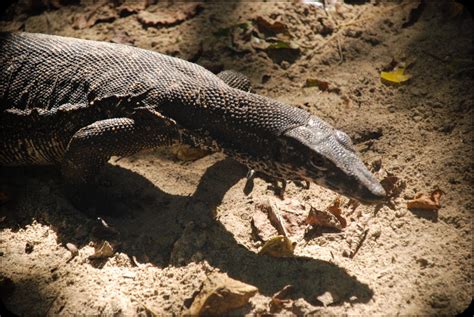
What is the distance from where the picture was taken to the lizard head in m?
3.72

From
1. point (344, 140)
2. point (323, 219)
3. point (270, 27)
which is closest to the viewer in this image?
point (344, 140)

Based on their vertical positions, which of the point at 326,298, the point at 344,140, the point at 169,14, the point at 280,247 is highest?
the point at 169,14

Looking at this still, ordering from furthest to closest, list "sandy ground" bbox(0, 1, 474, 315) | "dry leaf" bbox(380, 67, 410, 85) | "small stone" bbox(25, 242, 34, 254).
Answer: "dry leaf" bbox(380, 67, 410, 85)
"small stone" bbox(25, 242, 34, 254)
"sandy ground" bbox(0, 1, 474, 315)

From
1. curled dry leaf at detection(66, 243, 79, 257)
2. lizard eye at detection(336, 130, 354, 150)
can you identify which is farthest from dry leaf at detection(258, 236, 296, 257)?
curled dry leaf at detection(66, 243, 79, 257)

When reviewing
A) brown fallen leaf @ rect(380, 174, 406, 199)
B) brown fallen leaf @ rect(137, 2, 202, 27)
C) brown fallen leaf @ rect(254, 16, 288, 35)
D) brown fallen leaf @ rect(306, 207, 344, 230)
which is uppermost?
brown fallen leaf @ rect(137, 2, 202, 27)

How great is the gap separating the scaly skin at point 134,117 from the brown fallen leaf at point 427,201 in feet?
2.11

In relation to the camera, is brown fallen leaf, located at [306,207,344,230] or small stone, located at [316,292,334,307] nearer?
small stone, located at [316,292,334,307]

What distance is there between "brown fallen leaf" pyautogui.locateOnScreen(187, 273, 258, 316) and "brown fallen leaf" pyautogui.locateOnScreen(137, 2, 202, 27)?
4012 mm

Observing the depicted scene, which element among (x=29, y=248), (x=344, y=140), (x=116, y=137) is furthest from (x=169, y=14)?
(x=29, y=248)

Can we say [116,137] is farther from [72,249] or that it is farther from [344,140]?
[344,140]

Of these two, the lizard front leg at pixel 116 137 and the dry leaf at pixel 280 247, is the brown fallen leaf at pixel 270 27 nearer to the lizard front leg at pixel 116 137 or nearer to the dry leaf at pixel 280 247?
the lizard front leg at pixel 116 137

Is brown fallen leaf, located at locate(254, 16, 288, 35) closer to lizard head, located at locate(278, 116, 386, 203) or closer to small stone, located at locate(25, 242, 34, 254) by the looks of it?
lizard head, located at locate(278, 116, 386, 203)

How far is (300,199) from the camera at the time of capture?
14.6 feet

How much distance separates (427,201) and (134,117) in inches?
108
